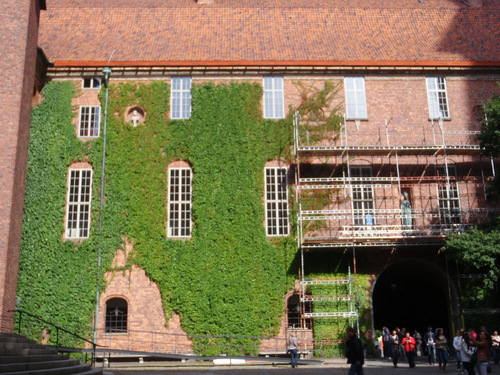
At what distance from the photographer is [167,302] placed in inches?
949

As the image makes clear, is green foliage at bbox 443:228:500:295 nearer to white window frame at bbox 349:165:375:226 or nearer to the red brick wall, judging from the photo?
white window frame at bbox 349:165:375:226

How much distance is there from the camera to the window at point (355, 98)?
1051 inches

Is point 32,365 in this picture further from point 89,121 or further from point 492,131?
point 492,131

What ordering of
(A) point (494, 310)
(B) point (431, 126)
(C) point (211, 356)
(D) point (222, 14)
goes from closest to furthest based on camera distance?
(C) point (211, 356) < (A) point (494, 310) < (B) point (431, 126) < (D) point (222, 14)

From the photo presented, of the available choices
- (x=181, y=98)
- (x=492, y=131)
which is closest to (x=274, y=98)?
(x=181, y=98)

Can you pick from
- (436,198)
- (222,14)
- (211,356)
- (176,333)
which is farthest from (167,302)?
(222,14)

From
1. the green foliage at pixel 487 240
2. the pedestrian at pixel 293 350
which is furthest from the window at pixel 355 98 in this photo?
the pedestrian at pixel 293 350

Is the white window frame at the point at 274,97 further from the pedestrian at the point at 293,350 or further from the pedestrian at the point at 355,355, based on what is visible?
the pedestrian at the point at 355,355

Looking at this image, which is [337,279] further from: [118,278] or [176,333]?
[118,278]

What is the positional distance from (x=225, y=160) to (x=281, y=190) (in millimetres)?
2539

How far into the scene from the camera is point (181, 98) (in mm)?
26703

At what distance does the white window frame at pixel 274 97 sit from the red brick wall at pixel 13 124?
9256 millimetres

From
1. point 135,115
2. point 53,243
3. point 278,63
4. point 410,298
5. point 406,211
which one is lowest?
point 410,298

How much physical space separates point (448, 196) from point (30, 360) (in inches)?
655
